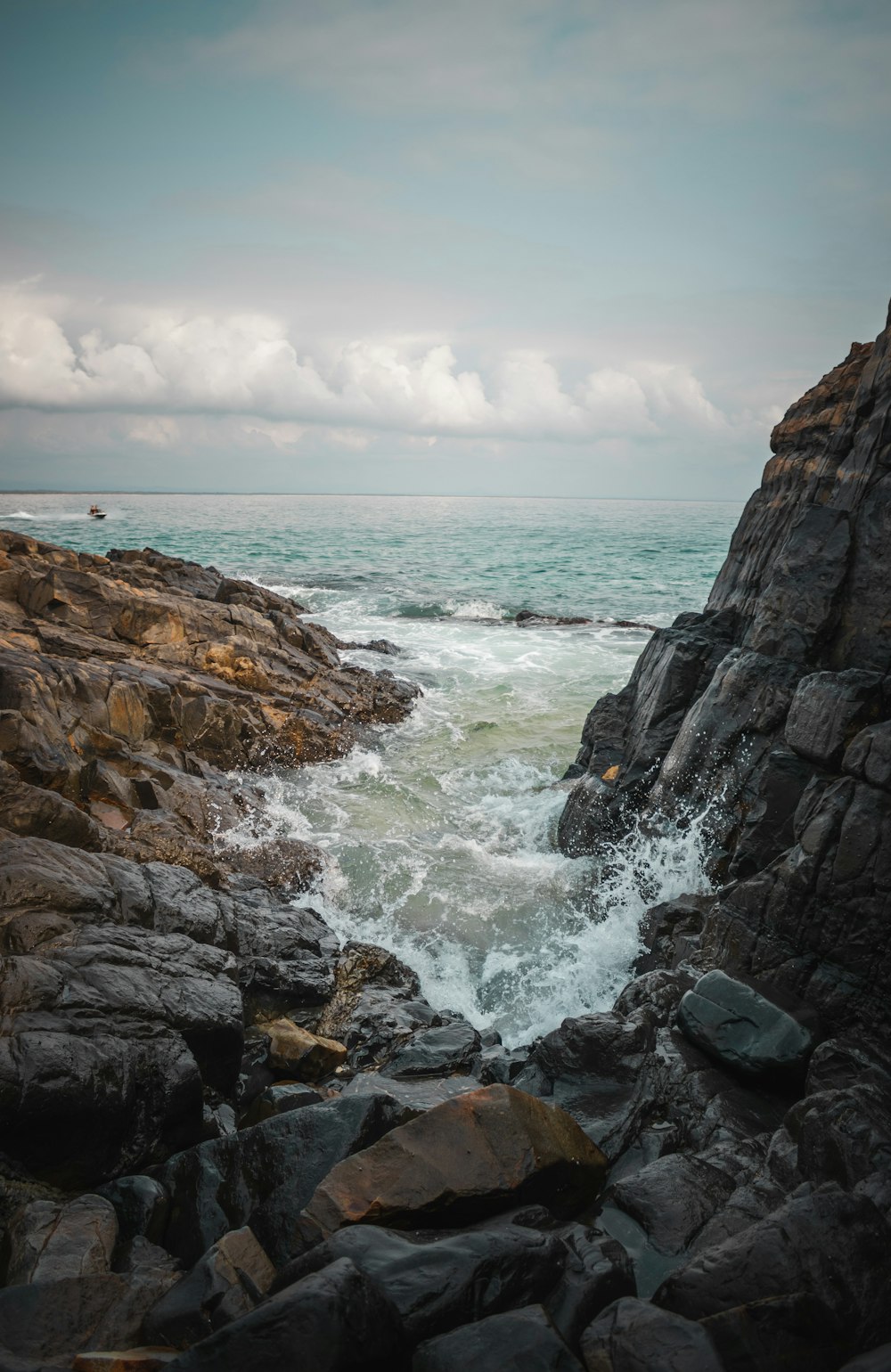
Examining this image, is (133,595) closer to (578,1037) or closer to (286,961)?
(286,961)

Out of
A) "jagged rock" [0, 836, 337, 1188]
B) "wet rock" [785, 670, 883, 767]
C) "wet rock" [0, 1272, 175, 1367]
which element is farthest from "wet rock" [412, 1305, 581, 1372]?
"wet rock" [785, 670, 883, 767]

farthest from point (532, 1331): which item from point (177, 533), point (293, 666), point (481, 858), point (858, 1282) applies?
point (177, 533)

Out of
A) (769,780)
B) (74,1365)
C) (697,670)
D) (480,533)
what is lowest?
(74,1365)

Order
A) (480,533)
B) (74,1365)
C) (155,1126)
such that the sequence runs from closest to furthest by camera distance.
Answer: (74,1365) < (155,1126) < (480,533)

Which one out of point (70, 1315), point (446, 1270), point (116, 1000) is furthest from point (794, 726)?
point (70, 1315)

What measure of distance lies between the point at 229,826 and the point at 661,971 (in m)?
6.87

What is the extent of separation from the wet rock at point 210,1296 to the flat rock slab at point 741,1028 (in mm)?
3607

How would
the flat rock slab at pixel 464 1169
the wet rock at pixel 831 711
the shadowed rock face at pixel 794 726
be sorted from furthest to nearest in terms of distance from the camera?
the wet rock at pixel 831 711 < the shadowed rock face at pixel 794 726 < the flat rock slab at pixel 464 1169

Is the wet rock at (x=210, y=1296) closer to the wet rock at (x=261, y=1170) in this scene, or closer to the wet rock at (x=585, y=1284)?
the wet rock at (x=261, y=1170)

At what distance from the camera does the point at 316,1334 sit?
2924mm

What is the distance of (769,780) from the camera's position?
7.73m

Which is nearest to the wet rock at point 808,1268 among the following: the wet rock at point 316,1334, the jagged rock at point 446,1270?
the jagged rock at point 446,1270

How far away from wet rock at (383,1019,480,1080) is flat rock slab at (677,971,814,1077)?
1946 millimetres

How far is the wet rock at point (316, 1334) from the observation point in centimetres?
285
